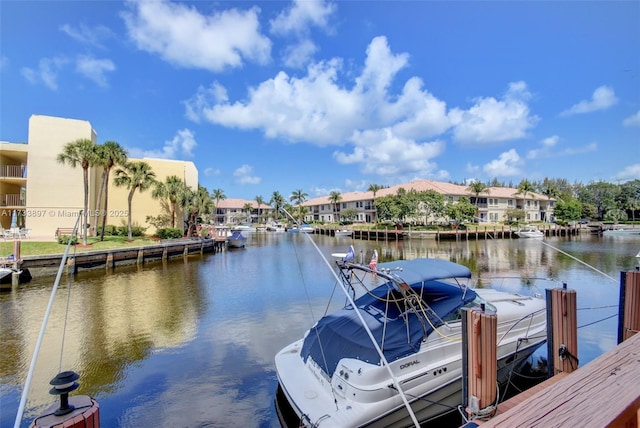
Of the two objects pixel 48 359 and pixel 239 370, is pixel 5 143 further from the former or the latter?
pixel 239 370

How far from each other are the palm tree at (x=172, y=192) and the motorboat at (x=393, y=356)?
1397 inches

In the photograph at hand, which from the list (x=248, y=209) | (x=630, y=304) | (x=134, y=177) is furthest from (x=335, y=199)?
(x=630, y=304)

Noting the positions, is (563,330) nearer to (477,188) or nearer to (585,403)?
(585,403)

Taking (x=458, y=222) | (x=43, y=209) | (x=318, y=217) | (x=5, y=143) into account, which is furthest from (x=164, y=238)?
(x=318, y=217)

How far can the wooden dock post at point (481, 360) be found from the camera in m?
4.19

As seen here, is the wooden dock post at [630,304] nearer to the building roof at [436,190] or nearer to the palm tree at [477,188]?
the building roof at [436,190]

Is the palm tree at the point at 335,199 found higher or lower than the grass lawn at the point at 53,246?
higher

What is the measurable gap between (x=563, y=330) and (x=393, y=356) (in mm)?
2789

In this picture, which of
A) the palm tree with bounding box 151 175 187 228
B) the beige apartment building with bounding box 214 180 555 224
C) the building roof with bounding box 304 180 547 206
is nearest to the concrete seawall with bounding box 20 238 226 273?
the palm tree with bounding box 151 175 187 228

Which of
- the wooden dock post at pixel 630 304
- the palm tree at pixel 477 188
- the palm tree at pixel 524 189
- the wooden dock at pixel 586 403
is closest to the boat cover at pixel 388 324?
the wooden dock post at pixel 630 304

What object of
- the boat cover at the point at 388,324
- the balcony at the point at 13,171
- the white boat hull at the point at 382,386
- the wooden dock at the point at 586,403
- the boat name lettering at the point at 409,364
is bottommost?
the white boat hull at the point at 382,386

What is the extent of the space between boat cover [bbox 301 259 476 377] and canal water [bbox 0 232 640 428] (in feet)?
5.83

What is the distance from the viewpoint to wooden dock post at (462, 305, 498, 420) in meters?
4.19

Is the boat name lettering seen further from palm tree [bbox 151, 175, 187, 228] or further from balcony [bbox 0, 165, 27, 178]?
balcony [bbox 0, 165, 27, 178]
